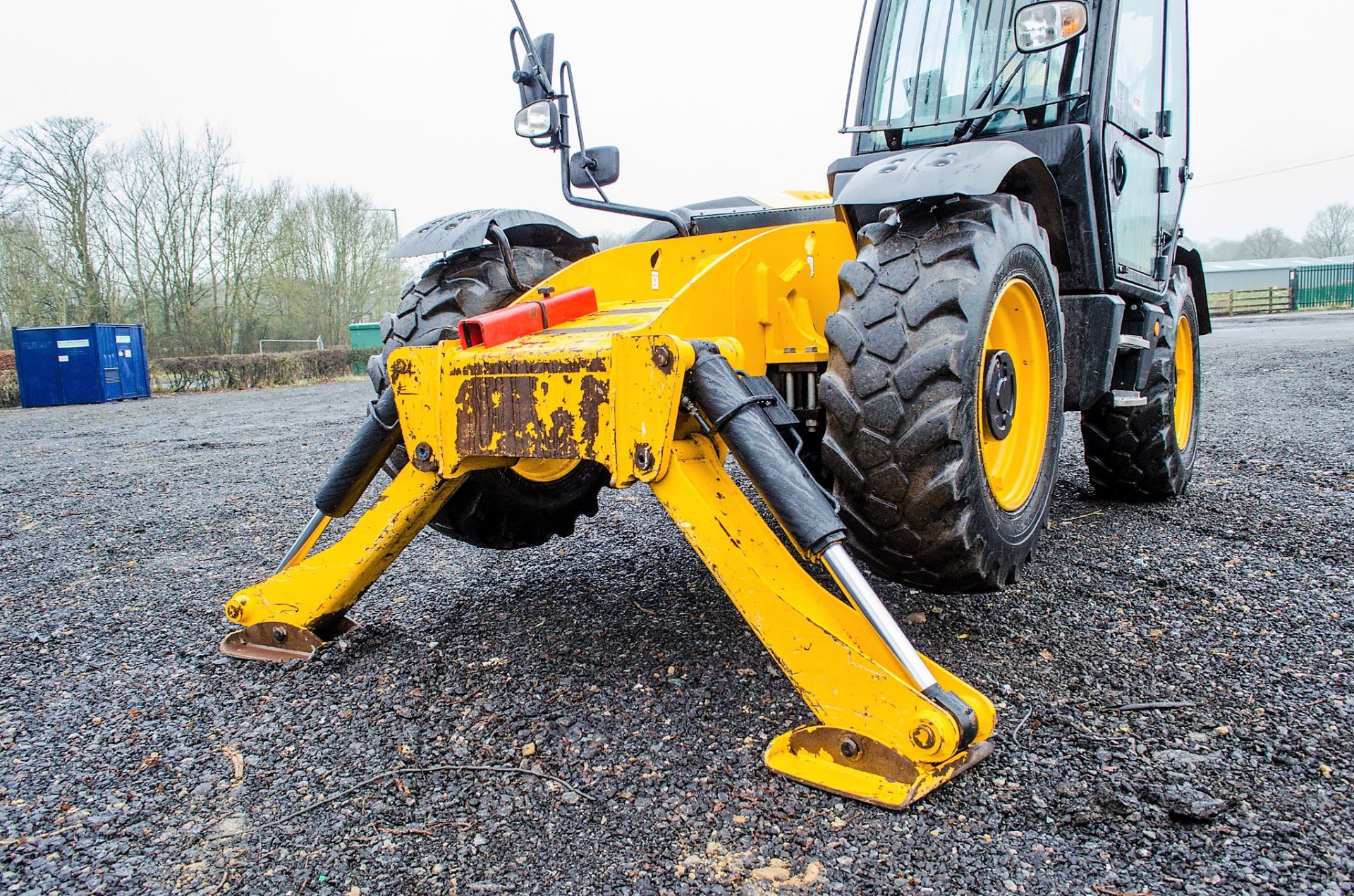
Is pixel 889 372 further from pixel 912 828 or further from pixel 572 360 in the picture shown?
pixel 912 828

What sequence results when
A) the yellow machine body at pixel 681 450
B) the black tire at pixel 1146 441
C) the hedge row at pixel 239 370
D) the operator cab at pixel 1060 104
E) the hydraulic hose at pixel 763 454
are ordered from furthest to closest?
the hedge row at pixel 239 370
the black tire at pixel 1146 441
the operator cab at pixel 1060 104
the hydraulic hose at pixel 763 454
the yellow machine body at pixel 681 450

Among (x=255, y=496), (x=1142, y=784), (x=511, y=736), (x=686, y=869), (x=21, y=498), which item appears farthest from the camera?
(x=21, y=498)

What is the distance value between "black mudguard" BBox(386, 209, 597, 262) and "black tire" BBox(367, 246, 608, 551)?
12cm

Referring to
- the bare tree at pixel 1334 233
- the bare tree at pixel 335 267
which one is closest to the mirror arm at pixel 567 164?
the bare tree at pixel 335 267

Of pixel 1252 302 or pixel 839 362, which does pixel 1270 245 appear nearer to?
pixel 1252 302

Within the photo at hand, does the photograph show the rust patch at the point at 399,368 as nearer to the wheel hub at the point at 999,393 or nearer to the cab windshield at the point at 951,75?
the wheel hub at the point at 999,393

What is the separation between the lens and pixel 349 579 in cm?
304

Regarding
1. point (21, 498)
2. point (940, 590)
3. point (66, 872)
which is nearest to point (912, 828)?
point (940, 590)

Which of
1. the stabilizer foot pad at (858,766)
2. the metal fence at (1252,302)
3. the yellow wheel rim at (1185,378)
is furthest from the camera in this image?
the metal fence at (1252,302)

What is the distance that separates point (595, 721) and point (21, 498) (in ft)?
21.2

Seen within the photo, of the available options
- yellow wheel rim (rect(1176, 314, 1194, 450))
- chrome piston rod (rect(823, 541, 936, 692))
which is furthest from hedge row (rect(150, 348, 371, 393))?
chrome piston rod (rect(823, 541, 936, 692))

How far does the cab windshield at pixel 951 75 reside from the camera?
3877 millimetres

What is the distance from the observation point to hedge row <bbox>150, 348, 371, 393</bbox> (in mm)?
24719

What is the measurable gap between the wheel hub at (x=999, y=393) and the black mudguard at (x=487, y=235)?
77.8 inches
